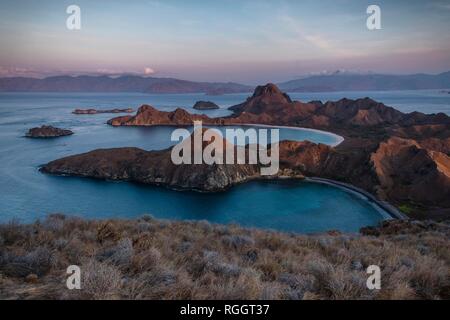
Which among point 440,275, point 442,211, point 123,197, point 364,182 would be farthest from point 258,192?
point 440,275

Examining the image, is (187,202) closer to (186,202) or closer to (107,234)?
(186,202)

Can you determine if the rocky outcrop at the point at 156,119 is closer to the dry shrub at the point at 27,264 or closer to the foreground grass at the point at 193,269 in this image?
the foreground grass at the point at 193,269

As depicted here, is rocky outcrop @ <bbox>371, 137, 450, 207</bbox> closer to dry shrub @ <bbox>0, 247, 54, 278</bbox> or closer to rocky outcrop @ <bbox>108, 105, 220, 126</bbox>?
dry shrub @ <bbox>0, 247, 54, 278</bbox>

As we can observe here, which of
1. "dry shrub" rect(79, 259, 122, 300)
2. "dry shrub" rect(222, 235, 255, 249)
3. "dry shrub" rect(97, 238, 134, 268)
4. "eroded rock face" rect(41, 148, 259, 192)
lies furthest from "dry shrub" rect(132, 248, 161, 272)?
"eroded rock face" rect(41, 148, 259, 192)

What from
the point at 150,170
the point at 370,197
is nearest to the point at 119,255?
the point at 370,197

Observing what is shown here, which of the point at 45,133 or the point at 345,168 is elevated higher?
the point at 45,133

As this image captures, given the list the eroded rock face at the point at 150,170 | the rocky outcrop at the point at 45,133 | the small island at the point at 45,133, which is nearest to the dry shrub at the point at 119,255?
the eroded rock face at the point at 150,170
